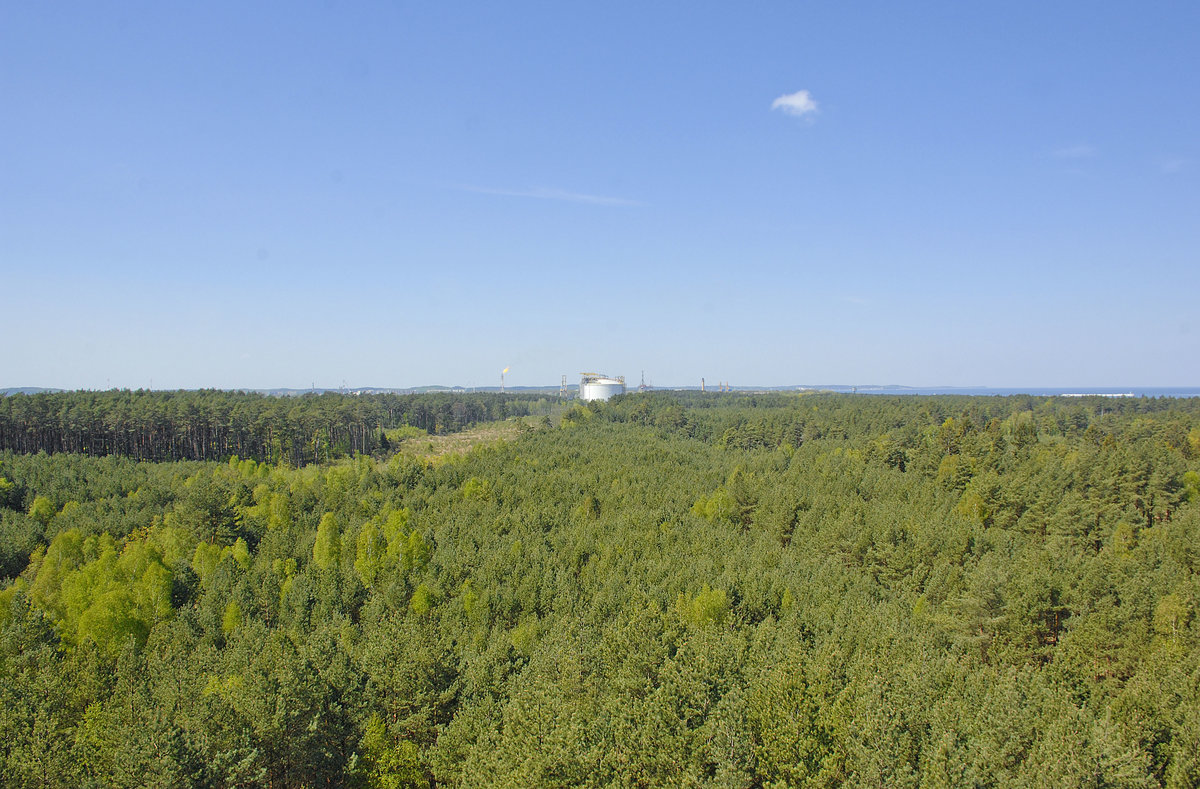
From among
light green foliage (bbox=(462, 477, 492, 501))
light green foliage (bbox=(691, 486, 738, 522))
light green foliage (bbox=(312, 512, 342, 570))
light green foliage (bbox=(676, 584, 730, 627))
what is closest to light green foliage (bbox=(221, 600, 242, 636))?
light green foliage (bbox=(312, 512, 342, 570))

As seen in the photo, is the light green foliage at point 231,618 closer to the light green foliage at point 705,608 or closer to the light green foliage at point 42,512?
→ the light green foliage at point 705,608

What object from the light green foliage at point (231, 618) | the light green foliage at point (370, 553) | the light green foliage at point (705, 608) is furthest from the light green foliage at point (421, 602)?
the light green foliage at point (705, 608)

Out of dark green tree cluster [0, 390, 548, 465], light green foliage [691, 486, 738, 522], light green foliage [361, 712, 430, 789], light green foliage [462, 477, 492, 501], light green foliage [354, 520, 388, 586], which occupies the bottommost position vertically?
light green foliage [361, 712, 430, 789]

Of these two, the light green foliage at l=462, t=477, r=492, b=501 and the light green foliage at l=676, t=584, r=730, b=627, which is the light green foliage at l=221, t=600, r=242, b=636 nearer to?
the light green foliage at l=676, t=584, r=730, b=627

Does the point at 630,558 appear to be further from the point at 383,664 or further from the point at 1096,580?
the point at 1096,580

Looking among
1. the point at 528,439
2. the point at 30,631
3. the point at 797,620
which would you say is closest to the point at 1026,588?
the point at 797,620

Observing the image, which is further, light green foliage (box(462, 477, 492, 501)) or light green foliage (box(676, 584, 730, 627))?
light green foliage (box(462, 477, 492, 501))
